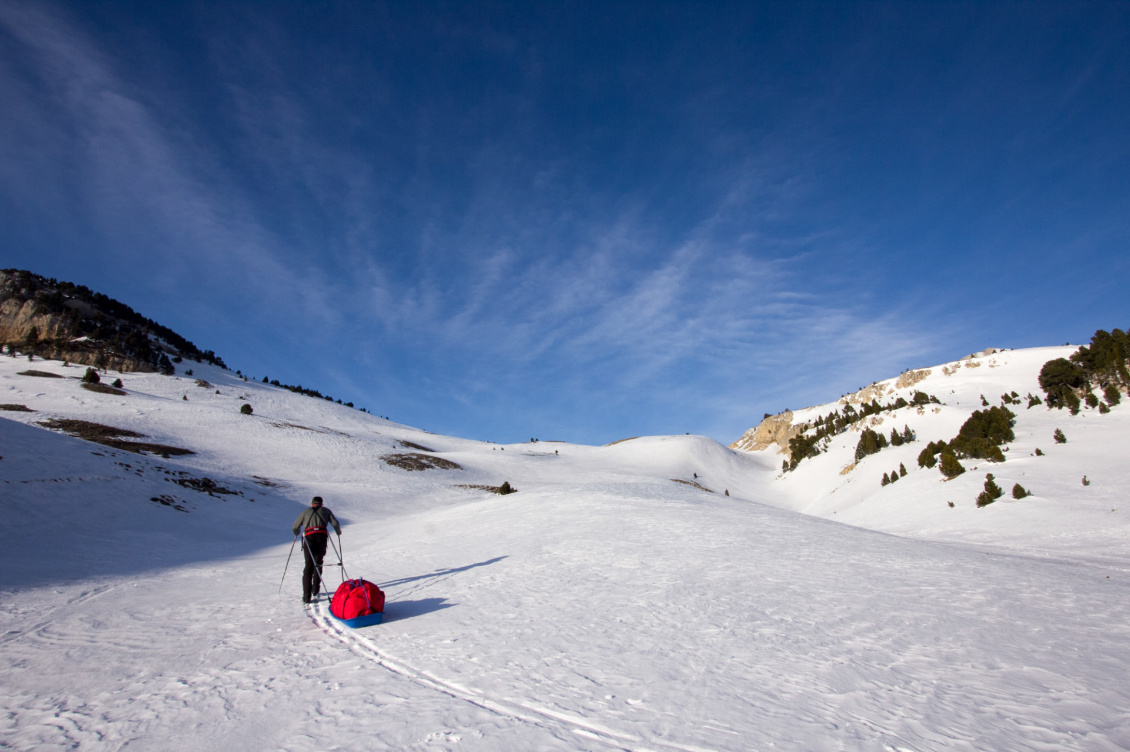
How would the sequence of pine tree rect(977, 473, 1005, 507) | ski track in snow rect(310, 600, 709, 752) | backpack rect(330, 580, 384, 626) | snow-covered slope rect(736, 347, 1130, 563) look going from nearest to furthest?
ski track in snow rect(310, 600, 709, 752)
backpack rect(330, 580, 384, 626)
snow-covered slope rect(736, 347, 1130, 563)
pine tree rect(977, 473, 1005, 507)

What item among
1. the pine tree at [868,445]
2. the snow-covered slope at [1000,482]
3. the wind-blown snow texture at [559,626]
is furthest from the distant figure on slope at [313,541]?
the pine tree at [868,445]

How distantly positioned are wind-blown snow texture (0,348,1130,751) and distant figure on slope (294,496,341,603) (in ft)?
1.69

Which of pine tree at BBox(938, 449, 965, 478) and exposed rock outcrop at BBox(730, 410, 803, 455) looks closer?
pine tree at BBox(938, 449, 965, 478)

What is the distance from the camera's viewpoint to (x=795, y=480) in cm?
5619

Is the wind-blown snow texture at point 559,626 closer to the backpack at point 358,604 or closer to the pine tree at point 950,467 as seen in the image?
the backpack at point 358,604

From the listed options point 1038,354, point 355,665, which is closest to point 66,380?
point 355,665

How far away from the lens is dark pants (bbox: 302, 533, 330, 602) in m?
9.55

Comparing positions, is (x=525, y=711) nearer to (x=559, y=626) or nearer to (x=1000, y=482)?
(x=559, y=626)

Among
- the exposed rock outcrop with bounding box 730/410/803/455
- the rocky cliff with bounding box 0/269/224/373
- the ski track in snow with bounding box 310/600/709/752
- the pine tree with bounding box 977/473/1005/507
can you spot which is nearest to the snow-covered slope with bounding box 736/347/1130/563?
the pine tree with bounding box 977/473/1005/507

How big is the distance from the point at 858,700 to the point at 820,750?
1.50 m

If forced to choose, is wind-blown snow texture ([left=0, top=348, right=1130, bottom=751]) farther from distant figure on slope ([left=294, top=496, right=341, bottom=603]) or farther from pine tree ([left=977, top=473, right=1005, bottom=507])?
pine tree ([left=977, top=473, right=1005, bottom=507])

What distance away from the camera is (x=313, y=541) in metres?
10.1

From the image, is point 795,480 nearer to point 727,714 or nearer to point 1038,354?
point 1038,354

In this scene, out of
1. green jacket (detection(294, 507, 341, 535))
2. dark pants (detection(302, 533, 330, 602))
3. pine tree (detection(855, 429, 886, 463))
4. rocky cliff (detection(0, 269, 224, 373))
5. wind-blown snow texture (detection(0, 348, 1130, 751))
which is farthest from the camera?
rocky cliff (detection(0, 269, 224, 373))
